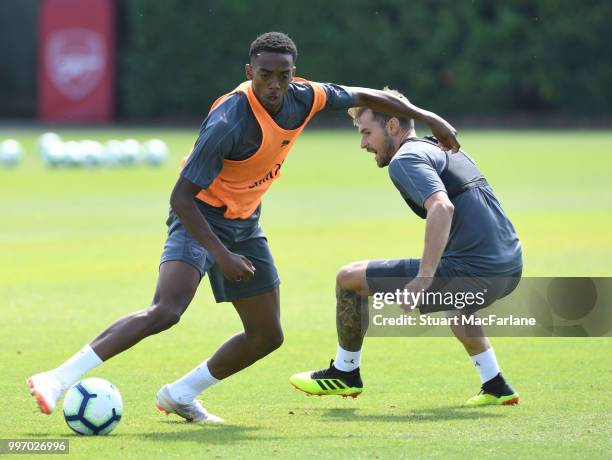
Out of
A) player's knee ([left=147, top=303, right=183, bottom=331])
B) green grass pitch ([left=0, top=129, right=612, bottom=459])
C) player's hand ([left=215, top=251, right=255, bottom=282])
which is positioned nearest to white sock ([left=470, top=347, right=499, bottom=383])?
green grass pitch ([left=0, top=129, right=612, bottom=459])

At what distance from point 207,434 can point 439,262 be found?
179 cm

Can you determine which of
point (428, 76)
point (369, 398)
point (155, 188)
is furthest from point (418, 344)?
→ point (428, 76)

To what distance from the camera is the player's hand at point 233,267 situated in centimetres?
714

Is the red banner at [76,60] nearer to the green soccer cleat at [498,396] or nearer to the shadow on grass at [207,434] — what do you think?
the green soccer cleat at [498,396]

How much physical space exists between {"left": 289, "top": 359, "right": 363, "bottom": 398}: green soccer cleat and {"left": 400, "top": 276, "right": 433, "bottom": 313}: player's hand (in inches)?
42.4

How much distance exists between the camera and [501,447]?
22.7ft

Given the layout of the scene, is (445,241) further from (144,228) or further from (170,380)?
(144,228)

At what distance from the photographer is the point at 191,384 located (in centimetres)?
784

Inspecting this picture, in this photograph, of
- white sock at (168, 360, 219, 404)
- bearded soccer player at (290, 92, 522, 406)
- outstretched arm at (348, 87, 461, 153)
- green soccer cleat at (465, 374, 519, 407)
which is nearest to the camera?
white sock at (168, 360, 219, 404)

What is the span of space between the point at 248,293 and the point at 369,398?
48.1 inches

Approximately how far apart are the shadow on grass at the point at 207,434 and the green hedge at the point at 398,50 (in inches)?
1715

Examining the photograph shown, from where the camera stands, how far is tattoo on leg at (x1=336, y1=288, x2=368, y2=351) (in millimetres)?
8234

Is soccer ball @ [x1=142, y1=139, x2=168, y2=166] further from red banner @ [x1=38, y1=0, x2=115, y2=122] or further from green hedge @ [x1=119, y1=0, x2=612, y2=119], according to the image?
green hedge @ [x1=119, y1=0, x2=612, y2=119]

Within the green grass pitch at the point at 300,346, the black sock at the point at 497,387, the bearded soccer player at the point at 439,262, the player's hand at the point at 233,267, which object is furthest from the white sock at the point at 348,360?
the player's hand at the point at 233,267
